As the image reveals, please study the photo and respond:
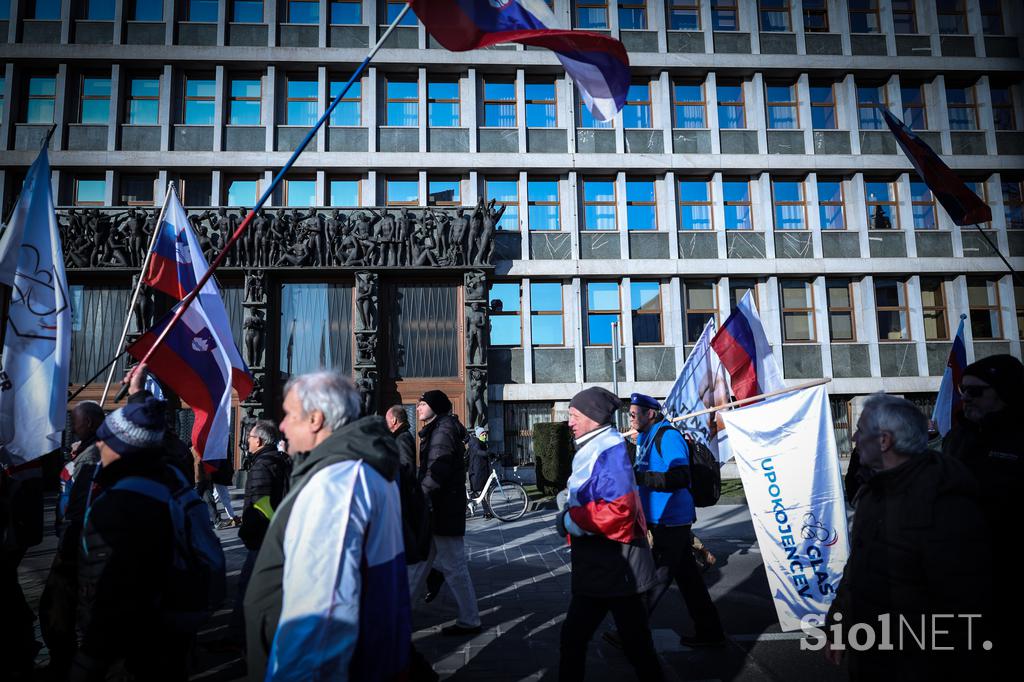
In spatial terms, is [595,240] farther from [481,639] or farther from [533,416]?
[481,639]

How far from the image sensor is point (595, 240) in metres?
20.0

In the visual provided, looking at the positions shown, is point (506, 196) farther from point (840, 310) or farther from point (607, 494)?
point (607, 494)

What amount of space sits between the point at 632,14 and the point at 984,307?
1576cm

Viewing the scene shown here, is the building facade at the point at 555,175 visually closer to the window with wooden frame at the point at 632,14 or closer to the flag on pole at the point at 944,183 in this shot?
the window with wooden frame at the point at 632,14

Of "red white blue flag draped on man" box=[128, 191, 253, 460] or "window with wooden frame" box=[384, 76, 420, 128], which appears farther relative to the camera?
"window with wooden frame" box=[384, 76, 420, 128]

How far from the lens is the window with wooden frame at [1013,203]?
69.8 ft

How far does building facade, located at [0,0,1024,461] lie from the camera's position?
19094 mm

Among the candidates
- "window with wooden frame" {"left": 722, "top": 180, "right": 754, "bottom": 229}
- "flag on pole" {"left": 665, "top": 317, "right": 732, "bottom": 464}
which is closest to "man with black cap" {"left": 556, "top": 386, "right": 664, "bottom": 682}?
"flag on pole" {"left": 665, "top": 317, "right": 732, "bottom": 464}

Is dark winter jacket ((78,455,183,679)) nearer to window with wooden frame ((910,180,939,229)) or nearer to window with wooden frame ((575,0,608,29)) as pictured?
window with wooden frame ((575,0,608,29))

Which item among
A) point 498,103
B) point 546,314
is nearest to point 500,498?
point 546,314

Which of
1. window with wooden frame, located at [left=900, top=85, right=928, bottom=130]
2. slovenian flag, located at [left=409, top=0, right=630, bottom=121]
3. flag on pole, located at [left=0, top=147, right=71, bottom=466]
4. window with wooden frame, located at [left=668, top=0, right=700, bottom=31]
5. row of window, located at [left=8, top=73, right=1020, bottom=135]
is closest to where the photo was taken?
flag on pole, located at [left=0, top=147, right=71, bottom=466]

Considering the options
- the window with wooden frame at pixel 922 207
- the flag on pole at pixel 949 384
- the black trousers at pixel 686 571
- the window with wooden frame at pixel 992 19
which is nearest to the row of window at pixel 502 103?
the window with wooden frame at pixel 992 19

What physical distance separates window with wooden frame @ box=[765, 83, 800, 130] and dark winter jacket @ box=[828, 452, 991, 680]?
21662 millimetres

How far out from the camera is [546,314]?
19.8 meters
